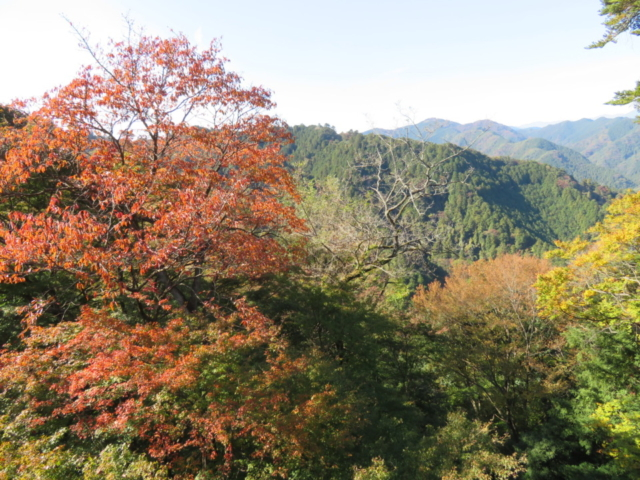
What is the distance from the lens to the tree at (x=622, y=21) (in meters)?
11.0

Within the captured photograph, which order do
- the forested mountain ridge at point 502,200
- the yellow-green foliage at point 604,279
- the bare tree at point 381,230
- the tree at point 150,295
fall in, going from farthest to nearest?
the forested mountain ridge at point 502,200 < the bare tree at point 381,230 < the yellow-green foliage at point 604,279 < the tree at point 150,295

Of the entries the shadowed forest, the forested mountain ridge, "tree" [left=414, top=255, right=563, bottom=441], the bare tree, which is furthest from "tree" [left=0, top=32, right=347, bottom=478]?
the forested mountain ridge

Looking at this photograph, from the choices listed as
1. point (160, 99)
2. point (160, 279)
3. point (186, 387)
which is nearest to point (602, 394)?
point (186, 387)

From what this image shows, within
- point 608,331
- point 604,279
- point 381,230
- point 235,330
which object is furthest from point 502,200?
point 235,330

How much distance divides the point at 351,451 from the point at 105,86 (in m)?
11.2

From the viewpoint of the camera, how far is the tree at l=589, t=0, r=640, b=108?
10961 millimetres

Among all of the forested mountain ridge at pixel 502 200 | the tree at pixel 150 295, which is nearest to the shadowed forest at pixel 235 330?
the tree at pixel 150 295

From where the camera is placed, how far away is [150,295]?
29.5 ft

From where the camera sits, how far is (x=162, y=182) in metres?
8.03

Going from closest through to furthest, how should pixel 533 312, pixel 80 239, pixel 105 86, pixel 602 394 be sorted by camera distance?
pixel 80 239, pixel 105 86, pixel 602 394, pixel 533 312

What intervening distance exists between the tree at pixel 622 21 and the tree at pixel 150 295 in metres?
13.8

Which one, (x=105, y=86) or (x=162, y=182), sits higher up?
(x=105, y=86)

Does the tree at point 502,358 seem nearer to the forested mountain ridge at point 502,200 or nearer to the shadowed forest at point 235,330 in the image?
the shadowed forest at point 235,330

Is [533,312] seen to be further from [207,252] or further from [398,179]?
[207,252]
